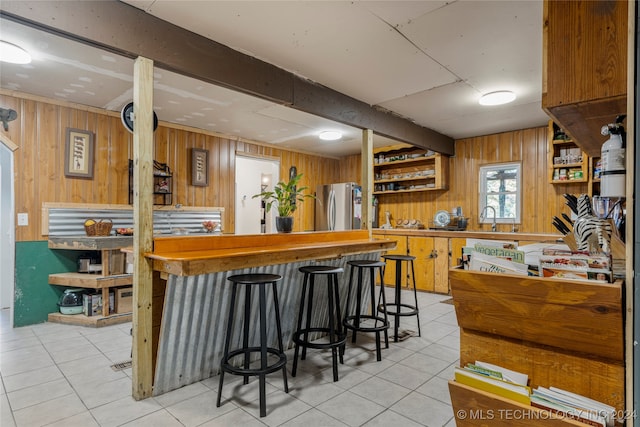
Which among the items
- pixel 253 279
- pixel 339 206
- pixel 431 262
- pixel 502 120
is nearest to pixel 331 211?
pixel 339 206

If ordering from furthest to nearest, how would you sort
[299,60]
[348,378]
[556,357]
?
[299,60]
[348,378]
[556,357]

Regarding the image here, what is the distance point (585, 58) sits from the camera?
1231 mm

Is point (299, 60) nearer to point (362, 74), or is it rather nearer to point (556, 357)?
point (362, 74)

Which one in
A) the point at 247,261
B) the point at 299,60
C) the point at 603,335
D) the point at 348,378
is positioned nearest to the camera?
the point at 603,335

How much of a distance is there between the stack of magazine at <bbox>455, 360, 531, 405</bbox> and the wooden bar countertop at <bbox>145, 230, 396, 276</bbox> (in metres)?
1.50

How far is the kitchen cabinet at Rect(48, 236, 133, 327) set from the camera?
13.0ft

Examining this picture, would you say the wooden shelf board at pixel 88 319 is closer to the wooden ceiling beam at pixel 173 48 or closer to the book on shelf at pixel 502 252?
the wooden ceiling beam at pixel 173 48

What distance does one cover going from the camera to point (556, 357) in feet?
4.33

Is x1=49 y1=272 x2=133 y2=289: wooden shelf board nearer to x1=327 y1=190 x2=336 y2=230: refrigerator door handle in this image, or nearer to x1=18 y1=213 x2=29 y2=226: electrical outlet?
x1=18 y1=213 x2=29 y2=226: electrical outlet

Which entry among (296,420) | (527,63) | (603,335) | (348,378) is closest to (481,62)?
(527,63)

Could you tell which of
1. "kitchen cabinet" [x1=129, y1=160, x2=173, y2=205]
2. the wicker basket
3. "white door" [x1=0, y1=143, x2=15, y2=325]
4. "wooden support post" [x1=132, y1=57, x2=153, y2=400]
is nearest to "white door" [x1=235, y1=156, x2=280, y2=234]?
"kitchen cabinet" [x1=129, y1=160, x2=173, y2=205]

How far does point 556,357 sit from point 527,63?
2.87 m

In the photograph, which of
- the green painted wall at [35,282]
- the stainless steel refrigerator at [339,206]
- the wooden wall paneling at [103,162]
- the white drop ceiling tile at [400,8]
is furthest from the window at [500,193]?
the green painted wall at [35,282]

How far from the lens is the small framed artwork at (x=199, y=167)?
532 cm
